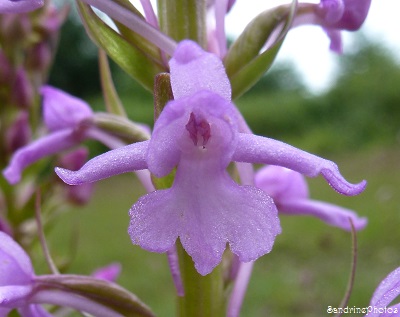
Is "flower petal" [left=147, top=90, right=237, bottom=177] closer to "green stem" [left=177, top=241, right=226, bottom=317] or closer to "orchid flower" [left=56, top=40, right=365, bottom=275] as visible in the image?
"orchid flower" [left=56, top=40, right=365, bottom=275]

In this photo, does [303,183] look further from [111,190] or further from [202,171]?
[111,190]

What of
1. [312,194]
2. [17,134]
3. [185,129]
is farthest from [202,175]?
[312,194]

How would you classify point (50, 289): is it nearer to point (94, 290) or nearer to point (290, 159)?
point (94, 290)

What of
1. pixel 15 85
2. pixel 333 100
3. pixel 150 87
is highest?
pixel 150 87

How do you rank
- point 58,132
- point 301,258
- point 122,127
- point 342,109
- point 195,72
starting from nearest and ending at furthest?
point 195,72
point 122,127
point 58,132
point 301,258
point 342,109

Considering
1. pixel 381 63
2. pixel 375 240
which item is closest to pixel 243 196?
pixel 375 240

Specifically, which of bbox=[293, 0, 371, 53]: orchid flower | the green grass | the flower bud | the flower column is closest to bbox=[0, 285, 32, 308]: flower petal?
the flower column
